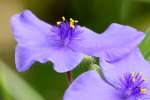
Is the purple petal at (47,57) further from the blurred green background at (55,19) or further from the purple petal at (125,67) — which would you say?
the blurred green background at (55,19)

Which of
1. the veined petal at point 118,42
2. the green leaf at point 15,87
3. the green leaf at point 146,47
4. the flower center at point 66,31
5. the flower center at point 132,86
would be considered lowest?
the green leaf at point 15,87

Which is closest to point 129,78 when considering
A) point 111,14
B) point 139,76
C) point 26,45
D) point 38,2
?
point 139,76

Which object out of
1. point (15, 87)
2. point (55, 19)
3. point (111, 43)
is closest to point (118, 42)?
point (111, 43)

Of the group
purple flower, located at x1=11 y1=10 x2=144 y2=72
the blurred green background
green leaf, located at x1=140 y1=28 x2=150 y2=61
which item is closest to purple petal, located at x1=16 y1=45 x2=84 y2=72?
purple flower, located at x1=11 y1=10 x2=144 y2=72

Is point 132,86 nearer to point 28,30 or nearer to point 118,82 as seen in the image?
point 118,82

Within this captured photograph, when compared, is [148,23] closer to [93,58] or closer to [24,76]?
[24,76]

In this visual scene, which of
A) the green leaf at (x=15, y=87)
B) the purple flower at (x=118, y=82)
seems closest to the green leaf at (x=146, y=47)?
the purple flower at (x=118, y=82)

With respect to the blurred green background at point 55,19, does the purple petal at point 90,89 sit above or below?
above
